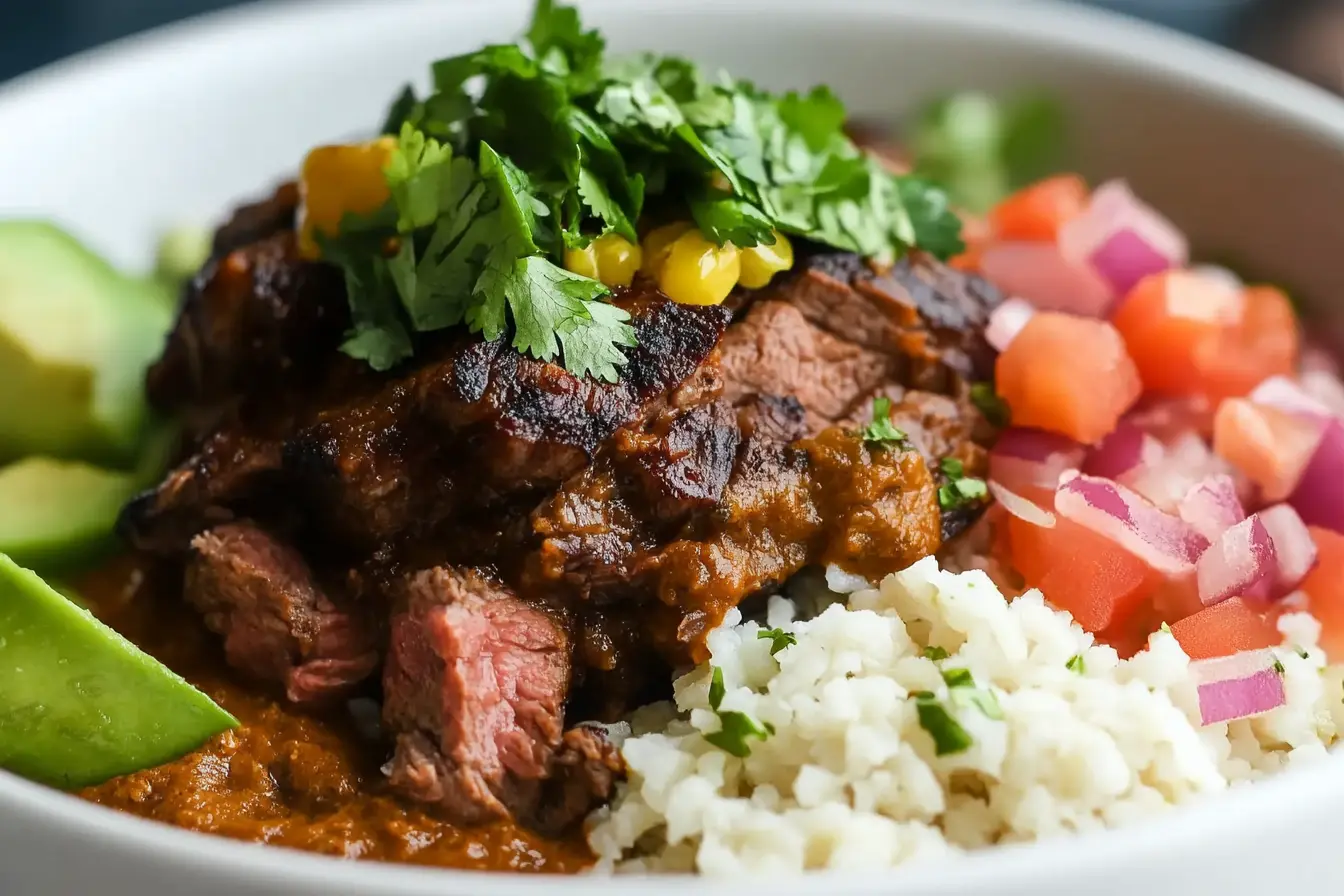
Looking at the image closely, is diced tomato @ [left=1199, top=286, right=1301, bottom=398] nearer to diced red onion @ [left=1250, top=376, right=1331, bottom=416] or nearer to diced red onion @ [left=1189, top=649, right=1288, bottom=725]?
diced red onion @ [left=1250, top=376, right=1331, bottom=416]

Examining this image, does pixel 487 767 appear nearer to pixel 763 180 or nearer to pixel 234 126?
pixel 763 180

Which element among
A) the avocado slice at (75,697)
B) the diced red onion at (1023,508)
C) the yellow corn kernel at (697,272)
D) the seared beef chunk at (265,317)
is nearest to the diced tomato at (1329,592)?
the diced red onion at (1023,508)

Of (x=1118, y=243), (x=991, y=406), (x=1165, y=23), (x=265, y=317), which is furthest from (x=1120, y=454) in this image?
(x=1165, y=23)

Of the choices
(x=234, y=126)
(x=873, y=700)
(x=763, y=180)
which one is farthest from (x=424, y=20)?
(x=873, y=700)

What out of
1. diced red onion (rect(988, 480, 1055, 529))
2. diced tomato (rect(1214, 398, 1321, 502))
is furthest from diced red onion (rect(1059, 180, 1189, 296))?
diced red onion (rect(988, 480, 1055, 529))

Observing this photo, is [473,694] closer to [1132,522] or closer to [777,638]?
[777,638]

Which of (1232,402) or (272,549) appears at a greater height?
(272,549)
